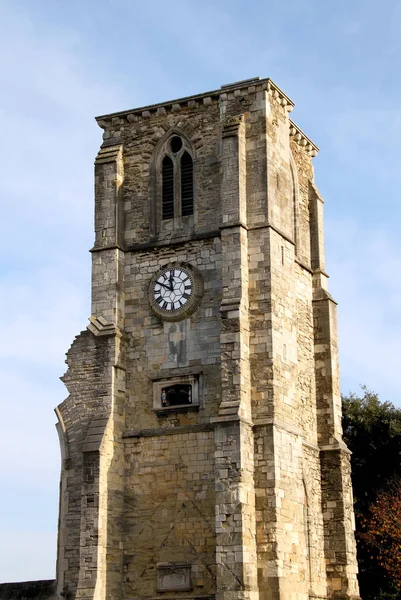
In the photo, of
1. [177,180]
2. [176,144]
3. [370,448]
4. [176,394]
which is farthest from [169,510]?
[370,448]

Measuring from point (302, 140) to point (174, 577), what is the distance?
45.8ft

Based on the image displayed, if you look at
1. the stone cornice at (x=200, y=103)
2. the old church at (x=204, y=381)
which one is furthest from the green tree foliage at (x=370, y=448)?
the stone cornice at (x=200, y=103)

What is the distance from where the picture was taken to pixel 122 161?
32156mm

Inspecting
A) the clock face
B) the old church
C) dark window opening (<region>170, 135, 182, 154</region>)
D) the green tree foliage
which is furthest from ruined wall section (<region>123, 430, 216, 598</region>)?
the green tree foliage

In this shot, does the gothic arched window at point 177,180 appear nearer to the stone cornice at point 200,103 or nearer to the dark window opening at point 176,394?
the stone cornice at point 200,103

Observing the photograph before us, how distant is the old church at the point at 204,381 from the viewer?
2767cm

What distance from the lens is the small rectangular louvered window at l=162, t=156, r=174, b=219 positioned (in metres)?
31.4

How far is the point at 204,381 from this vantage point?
29109 mm

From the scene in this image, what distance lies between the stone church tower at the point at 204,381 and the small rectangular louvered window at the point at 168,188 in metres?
0.04

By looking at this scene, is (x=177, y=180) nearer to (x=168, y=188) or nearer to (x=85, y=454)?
(x=168, y=188)

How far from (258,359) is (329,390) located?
4122 millimetres

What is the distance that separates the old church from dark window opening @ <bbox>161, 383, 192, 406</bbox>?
38 millimetres

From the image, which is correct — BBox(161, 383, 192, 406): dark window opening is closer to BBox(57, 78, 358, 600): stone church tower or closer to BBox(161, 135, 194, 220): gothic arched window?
BBox(57, 78, 358, 600): stone church tower

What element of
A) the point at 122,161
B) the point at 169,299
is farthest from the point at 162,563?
the point at 122,161
